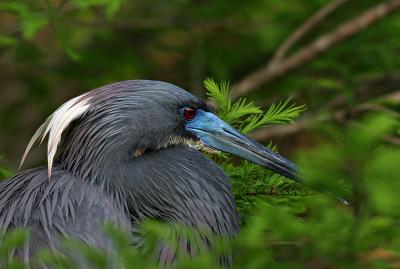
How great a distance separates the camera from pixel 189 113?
3443 mm

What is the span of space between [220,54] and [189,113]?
232 cm

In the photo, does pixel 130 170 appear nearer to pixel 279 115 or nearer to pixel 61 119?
pixel 61 119

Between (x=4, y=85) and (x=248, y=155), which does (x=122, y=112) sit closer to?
(x=248, y=155)

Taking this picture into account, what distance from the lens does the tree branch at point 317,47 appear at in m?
4.96

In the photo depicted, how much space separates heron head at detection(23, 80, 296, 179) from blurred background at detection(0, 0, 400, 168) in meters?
0.92

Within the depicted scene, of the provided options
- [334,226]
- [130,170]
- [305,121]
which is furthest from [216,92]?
[305,121]

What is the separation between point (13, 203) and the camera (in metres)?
3.25

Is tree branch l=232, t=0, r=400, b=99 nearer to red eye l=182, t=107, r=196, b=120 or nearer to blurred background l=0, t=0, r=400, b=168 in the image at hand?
blurred background l=0, t=0, r=400, b=168

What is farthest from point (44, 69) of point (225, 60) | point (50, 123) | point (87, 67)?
point (50, 123)

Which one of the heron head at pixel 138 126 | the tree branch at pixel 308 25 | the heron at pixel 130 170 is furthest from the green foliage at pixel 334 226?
the tree branch at pixel 308 25

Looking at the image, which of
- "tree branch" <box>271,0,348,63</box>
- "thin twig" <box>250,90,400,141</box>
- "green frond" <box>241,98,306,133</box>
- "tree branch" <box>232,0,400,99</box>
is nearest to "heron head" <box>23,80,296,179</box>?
"green frond" <box>241,98,306,133</box>

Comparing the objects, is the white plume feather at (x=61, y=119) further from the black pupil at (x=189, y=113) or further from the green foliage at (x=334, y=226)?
the green foliage at (x=334, y=226)

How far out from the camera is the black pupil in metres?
3.43

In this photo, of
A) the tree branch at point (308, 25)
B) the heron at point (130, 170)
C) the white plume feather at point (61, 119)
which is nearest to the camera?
the heron at point (130, 170)
